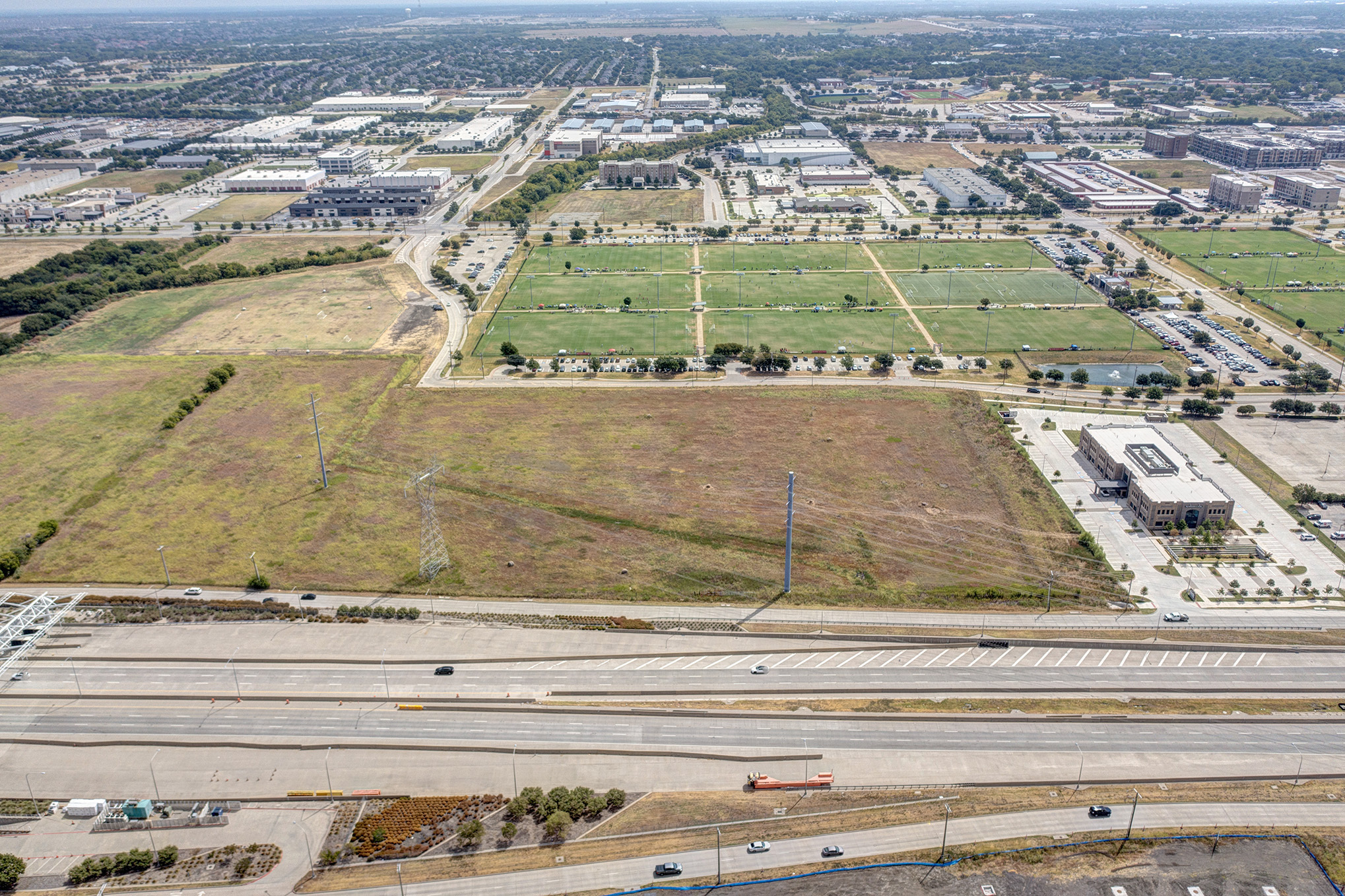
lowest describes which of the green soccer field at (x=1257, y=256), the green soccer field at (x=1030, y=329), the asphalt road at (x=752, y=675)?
the asphalt road at (x=752, y=675)

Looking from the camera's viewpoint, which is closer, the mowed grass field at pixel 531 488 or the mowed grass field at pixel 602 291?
the mowed grass field at pixel 531 488

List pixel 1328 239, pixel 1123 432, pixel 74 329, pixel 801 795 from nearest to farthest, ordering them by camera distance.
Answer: pixel 801 795 → pixel 1123 432 → pixel 74 329 → pixel 1328 239

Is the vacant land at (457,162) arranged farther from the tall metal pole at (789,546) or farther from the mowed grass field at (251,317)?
the tall metal pole at (789,546)

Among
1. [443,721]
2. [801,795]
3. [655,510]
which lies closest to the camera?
[801,795]

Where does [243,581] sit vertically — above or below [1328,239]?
below

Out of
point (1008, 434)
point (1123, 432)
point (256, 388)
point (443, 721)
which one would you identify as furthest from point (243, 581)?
point (1123, 432)

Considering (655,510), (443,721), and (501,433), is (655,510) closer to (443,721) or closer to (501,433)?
(501,433)

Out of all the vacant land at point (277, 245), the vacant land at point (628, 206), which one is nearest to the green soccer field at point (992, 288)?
the vacant land at point (628, 206)
